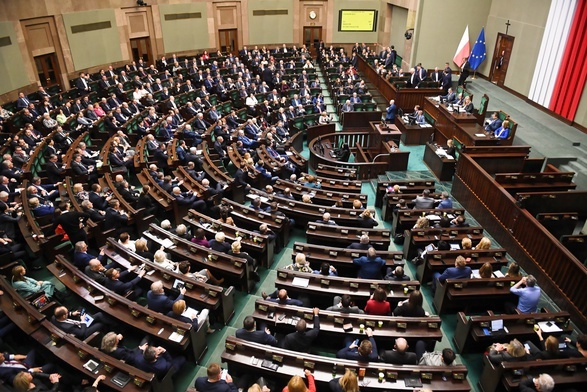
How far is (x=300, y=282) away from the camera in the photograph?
6316 millimetres

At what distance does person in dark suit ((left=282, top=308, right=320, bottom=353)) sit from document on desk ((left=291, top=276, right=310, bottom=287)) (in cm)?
88

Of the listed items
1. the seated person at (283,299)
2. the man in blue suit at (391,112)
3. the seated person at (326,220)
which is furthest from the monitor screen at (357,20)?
the seated person at (283,299)

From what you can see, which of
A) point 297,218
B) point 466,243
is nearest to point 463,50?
point 297,218

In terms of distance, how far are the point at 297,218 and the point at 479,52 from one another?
46.5 feet

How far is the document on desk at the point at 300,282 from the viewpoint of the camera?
6.27 meters

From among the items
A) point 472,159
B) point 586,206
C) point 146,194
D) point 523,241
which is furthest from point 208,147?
point 586,206

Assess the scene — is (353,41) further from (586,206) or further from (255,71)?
(586,206)

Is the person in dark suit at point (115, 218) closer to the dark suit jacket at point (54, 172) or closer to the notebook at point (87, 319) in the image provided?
the notebook at point (87, 319)

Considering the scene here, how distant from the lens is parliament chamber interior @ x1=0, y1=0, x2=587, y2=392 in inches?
201

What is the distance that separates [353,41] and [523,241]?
2107 cm

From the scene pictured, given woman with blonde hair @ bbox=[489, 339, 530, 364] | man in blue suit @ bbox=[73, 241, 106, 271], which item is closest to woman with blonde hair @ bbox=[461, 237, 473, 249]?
woman with blonde hair @ bbox=[489, 339, 530, 364]

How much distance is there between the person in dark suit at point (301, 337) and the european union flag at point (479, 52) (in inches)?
656

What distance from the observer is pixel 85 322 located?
5.55m

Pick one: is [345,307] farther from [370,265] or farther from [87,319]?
[87,319]
